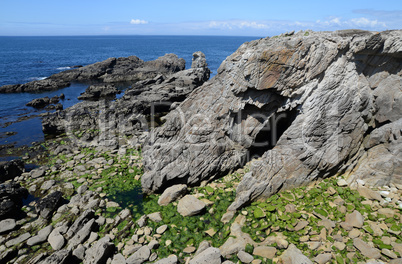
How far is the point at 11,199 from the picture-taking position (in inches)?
725

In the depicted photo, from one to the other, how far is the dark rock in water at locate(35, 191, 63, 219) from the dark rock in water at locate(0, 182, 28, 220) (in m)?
1.64

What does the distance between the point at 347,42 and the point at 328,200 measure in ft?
31.4

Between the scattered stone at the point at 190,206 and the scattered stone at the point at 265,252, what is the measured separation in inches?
182

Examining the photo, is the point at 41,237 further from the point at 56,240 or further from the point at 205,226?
the point at 205,226

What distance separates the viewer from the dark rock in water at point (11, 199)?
17.2 meters

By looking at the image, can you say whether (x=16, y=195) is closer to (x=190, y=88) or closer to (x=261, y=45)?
(x=261, y=45)

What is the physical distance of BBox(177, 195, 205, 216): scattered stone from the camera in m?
15.7

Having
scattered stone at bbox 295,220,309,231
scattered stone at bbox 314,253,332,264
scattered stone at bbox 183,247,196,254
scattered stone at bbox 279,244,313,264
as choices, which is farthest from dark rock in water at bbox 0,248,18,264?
scattered stone at bbox 314,253,332,264

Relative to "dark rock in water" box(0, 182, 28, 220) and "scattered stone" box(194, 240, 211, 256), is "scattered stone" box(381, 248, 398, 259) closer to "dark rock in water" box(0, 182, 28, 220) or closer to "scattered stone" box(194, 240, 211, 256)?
"scattered stone" box(194, 240, 211, 256)

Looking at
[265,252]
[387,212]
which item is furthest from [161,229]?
[387,212]

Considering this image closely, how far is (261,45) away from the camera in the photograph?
1738cm

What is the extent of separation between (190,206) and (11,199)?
13734 millimetres

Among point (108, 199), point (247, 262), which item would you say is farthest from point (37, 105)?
point (247, 262)

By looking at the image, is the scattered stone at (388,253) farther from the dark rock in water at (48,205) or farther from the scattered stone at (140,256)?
the dark rock in water at (48,205)
